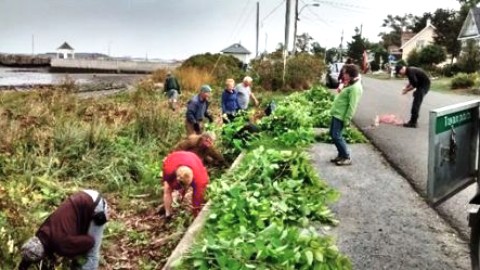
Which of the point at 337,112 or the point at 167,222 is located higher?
the point at 337,112

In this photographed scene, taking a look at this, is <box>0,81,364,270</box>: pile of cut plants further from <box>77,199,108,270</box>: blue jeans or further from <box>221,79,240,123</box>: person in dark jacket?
<box>221,79,240,123</box>: person in dark jacket

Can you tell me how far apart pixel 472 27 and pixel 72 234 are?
217ft

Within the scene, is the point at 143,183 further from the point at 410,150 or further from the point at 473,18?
the point at 473,18

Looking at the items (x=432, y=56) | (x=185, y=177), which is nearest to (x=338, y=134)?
(x=185, y=177)

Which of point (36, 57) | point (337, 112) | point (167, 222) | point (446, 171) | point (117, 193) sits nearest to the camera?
point (446, 171)

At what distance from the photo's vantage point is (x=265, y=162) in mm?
8961

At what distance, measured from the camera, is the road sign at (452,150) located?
4.71 m

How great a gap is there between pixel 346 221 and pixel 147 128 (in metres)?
7.47

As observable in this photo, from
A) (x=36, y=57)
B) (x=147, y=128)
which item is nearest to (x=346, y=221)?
(x=147, y=128)

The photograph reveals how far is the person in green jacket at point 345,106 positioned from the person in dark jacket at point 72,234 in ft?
18.2

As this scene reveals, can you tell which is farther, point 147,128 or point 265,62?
point 265,62

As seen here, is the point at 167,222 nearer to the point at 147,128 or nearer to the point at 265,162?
the point at 265,162

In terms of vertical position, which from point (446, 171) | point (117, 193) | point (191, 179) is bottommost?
point (117, 193)

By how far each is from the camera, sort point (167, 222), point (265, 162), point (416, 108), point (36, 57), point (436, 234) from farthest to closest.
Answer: point (36, 57)
point (416, 108)
point (265, 162)
point (167, 222)
point (436, 234)
